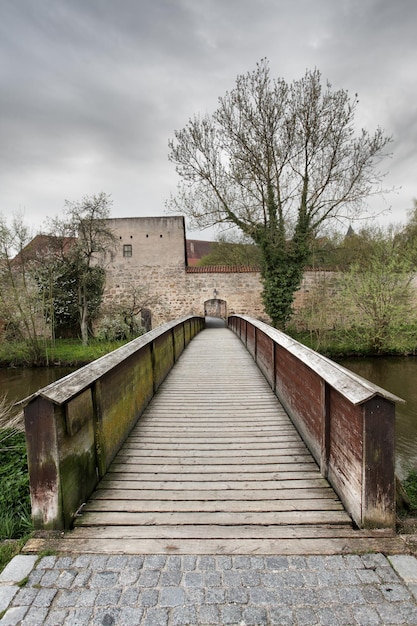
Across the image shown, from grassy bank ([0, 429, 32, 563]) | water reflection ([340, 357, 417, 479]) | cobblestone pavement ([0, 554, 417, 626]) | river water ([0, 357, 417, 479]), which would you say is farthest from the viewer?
river water ([0, 357, 417, 479])

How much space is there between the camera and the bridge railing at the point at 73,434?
2018mm

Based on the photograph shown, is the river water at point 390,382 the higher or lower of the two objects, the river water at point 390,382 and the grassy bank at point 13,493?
the lower

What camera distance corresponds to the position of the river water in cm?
616

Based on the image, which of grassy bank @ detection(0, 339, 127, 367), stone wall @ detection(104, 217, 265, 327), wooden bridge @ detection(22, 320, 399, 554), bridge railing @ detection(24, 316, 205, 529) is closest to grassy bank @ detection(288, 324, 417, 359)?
stone wall @ detection(104, 217, 265, 327)

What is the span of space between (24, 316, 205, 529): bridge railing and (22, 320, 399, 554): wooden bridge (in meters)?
0.02

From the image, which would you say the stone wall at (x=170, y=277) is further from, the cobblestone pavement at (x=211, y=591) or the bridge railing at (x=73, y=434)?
the cobblestone pavement at (x=211, y=591)

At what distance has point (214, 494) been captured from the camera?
2469 millimetres

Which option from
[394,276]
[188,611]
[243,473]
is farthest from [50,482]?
[394,276]

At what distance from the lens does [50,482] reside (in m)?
2.04

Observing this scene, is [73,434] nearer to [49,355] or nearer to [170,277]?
[49,355]

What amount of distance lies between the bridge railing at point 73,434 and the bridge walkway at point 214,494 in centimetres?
16

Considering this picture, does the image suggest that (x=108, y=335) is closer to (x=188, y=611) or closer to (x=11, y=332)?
(x=11, y=332)

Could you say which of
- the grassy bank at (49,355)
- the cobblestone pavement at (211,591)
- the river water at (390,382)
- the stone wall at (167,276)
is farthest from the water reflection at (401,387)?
the grassy bank at (49,355)

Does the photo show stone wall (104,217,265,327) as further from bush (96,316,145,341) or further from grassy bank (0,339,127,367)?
grassy bank (0,339,127,367)
